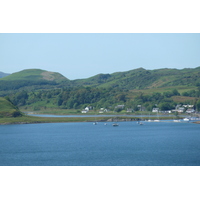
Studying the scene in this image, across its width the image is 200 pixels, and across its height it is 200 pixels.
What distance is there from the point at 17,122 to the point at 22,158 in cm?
5053

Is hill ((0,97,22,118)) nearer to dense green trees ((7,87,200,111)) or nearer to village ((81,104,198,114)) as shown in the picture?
village ((81,104,198,114))

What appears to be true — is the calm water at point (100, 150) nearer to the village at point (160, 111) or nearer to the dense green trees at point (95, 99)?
the village at point (160, 111)

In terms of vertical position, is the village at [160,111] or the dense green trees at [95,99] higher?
the dense green trees at [95,99]

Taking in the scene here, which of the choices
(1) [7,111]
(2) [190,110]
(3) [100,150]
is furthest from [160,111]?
(3) [100,150]

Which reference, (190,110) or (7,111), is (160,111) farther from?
(7,111)

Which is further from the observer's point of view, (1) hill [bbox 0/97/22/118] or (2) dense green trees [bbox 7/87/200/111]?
(2) dense green trees [bbox 7/87/200/111]

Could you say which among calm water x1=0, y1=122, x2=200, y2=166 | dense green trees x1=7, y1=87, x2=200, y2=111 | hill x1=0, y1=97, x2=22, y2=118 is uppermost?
dense green trees x1=7, y1=87, x2=200, y2=111

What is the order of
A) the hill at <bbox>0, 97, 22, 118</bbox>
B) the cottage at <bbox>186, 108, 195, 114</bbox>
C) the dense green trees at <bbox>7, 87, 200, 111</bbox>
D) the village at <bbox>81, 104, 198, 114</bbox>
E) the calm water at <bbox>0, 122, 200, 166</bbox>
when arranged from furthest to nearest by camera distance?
the dense green trees at <bbox>7, 87, 200, 111</bbox> < the village at <bbox>81, 104, 198, 114</bbox> < the cottage at <bbox>186, 108, 195, 114</bbox> < the hill at <bbox>0, 97, 22, 118</bbox> < the calm water at <bbox>0, 122, 200, 166</bbox>

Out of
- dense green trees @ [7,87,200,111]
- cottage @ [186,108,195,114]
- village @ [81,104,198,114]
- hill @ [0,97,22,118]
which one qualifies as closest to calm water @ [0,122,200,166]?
hill @ [0,97,22,118]

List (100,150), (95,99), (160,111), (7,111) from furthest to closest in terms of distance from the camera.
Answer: (95,99), (160,111), (7,111), (100,150)

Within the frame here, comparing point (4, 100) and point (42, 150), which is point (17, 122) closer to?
point (4, 100)

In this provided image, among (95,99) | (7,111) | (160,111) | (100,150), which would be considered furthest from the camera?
(95,99)

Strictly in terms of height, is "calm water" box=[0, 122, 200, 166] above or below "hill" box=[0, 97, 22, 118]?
below

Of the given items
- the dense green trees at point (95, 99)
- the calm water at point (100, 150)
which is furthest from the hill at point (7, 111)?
the dense green trees at point (95, 99)
